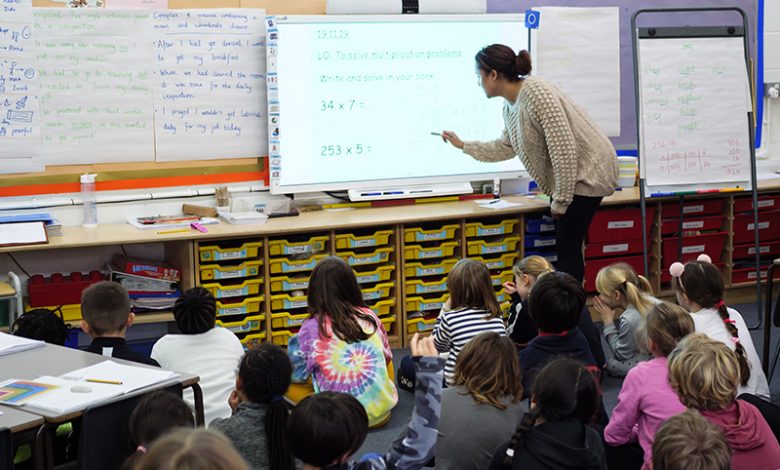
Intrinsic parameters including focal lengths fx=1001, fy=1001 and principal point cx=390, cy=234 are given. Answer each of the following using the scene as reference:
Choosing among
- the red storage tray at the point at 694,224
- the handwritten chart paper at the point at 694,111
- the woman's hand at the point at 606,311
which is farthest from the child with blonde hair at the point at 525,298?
the red storage tray at the point at 694,224

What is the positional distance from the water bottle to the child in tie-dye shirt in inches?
63.1

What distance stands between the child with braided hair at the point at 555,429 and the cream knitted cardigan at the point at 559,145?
7.79ft

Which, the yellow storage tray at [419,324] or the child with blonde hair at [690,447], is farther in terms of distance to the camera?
the yellow storage tray at [419,324]

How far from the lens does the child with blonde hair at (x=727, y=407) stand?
8.58 ft

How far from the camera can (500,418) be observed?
2.56m

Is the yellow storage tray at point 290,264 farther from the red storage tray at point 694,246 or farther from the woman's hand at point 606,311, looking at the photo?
the red storage tray at point 694,246

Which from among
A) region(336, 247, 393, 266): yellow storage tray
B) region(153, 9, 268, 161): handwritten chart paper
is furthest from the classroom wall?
region(153, 9, 268, 161): handwritten chart paper

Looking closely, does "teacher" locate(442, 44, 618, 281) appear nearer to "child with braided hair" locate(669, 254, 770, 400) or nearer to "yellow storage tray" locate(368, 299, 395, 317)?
"yellow storage tray" locate(368, 299, 395, 317)

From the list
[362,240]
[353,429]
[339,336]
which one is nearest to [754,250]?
[362,240]

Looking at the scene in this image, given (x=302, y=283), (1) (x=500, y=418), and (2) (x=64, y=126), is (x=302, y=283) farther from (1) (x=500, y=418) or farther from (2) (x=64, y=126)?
(1) (x=500, y=418)

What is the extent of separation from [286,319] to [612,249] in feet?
6.19

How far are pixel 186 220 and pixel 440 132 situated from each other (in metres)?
1.49

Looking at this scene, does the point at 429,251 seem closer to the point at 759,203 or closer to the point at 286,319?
the point at 286,319

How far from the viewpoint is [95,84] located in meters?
4.75
